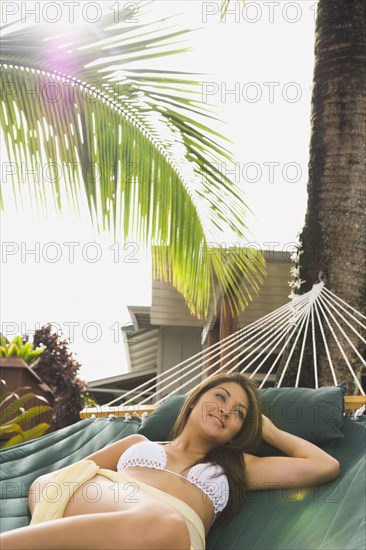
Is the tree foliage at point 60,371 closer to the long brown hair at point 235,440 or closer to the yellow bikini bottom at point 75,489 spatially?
the long brown hair at point 235,440

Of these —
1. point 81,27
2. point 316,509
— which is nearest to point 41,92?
point 81,27

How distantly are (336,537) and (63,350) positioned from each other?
17.5ft

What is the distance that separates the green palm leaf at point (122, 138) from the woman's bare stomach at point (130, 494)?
4.52ft

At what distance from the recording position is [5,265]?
387cm

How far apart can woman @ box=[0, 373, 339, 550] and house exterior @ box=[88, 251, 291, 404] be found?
2615mm

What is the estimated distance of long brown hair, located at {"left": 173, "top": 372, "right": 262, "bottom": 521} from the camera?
194cm

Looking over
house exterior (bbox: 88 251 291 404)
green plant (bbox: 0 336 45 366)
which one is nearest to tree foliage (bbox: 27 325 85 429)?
green plant (bbox: 0 336 45 366)

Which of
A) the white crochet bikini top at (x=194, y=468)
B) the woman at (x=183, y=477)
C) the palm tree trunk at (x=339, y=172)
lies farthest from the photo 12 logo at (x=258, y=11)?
the white crochet bikini top at (x=194, y=468)

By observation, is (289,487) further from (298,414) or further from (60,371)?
(60,371)

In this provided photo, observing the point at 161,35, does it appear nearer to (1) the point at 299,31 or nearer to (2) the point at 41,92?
(2) the point at 41,92

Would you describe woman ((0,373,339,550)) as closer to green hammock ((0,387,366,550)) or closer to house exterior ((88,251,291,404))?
green hammock ((0,387,366,550))

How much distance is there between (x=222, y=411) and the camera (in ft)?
6.66

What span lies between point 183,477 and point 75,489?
31 cm

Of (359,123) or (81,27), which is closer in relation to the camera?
(81,27)
